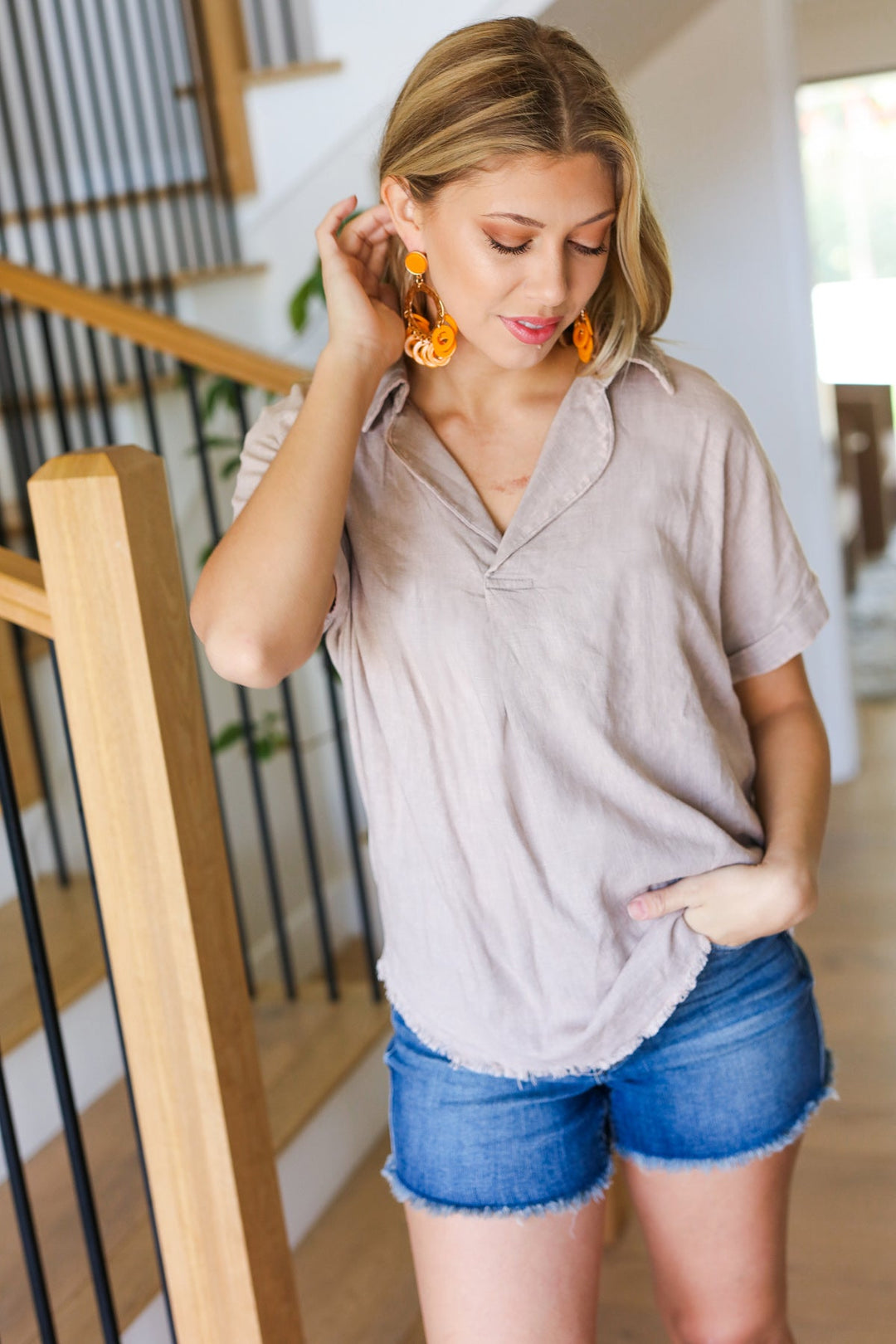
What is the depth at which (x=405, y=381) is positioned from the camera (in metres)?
1.17

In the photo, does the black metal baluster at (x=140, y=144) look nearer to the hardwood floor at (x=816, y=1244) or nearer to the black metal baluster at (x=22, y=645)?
the black metal baluster at (x=22, y=645)

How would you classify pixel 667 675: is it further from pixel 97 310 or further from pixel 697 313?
pixel 697 313

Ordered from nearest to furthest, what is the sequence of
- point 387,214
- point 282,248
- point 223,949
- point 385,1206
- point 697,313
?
point 387,214 < point 223,949 < point 385,1206 < point 282,248 < point 697,313

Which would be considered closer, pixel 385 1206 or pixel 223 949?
pixel 223 949

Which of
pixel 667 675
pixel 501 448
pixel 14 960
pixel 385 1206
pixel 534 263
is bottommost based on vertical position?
pixel 385 1206

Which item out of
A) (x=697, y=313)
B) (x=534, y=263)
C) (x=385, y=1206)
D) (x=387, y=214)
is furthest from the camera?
(x=697, y=313)

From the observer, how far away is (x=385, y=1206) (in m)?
2.20

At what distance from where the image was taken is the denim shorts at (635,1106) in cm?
117

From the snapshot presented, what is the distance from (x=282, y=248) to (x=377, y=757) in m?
2.66

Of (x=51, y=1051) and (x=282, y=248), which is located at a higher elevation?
(x=282, y=248)

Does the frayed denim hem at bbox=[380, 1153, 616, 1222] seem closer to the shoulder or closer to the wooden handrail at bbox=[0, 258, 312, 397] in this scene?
the shoulder

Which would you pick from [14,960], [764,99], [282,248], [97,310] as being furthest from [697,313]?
[14,960]

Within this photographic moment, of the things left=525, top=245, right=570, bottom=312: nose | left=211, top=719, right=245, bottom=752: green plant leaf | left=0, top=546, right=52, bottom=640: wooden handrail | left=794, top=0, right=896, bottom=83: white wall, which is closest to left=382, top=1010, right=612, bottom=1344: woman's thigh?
left=0, top=546, right=52, bottom=640: wooden handrail

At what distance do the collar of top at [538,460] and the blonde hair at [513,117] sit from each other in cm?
12
